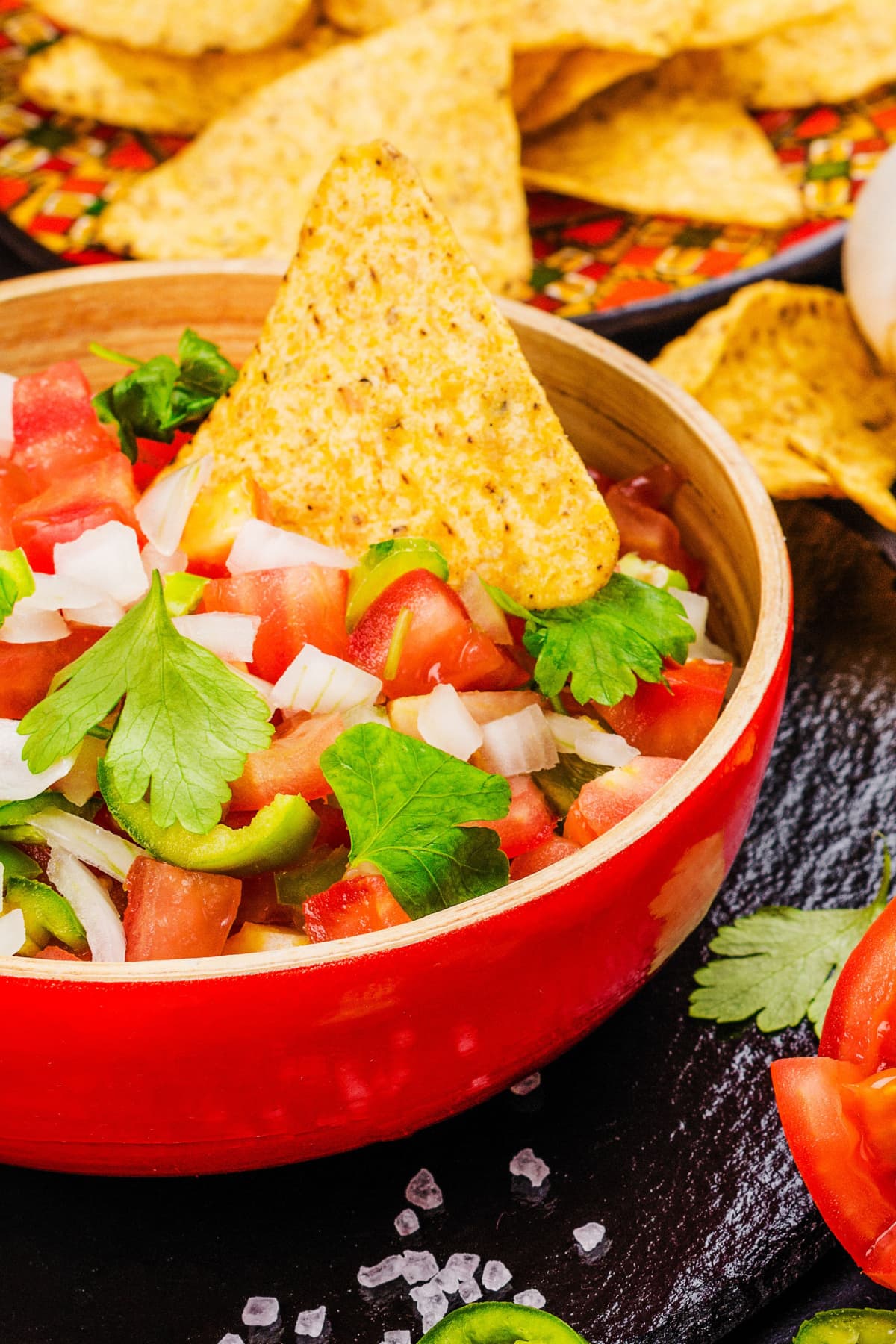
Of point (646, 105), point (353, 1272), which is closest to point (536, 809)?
point (353, 1272)

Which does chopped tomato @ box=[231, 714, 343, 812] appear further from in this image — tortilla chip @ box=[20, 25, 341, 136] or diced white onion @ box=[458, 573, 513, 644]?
tortilla chip @ box=[20, 25, 341, 136]

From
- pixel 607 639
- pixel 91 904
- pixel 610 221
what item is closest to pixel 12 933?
pixel 91 904

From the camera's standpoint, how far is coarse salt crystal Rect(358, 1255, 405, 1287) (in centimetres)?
144

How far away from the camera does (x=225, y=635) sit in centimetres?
152

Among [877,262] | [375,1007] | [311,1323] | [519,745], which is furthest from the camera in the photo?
[877,262]

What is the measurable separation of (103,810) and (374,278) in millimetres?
719

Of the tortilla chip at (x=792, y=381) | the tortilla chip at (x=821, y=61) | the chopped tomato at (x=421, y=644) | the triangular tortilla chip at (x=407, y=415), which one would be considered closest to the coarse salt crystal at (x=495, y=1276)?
the chopped tomato at (x=421, y=644)

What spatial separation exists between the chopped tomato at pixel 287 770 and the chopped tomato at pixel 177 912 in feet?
0.29

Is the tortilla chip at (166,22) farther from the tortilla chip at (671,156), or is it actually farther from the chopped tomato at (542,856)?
the chopped tomato at (542,856)

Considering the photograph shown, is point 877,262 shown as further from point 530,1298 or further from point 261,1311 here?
point 261,1311

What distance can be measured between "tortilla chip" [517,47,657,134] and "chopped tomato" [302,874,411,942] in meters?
2.53

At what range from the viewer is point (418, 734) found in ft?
4.86

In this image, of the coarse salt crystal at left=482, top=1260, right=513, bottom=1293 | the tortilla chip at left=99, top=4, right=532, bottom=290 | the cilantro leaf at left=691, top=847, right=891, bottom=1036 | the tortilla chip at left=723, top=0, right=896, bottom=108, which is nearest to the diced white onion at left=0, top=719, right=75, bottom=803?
the coarse salt crystal at left=482, top=1260, right=513, bottom=1293

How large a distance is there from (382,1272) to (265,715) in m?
0.59
